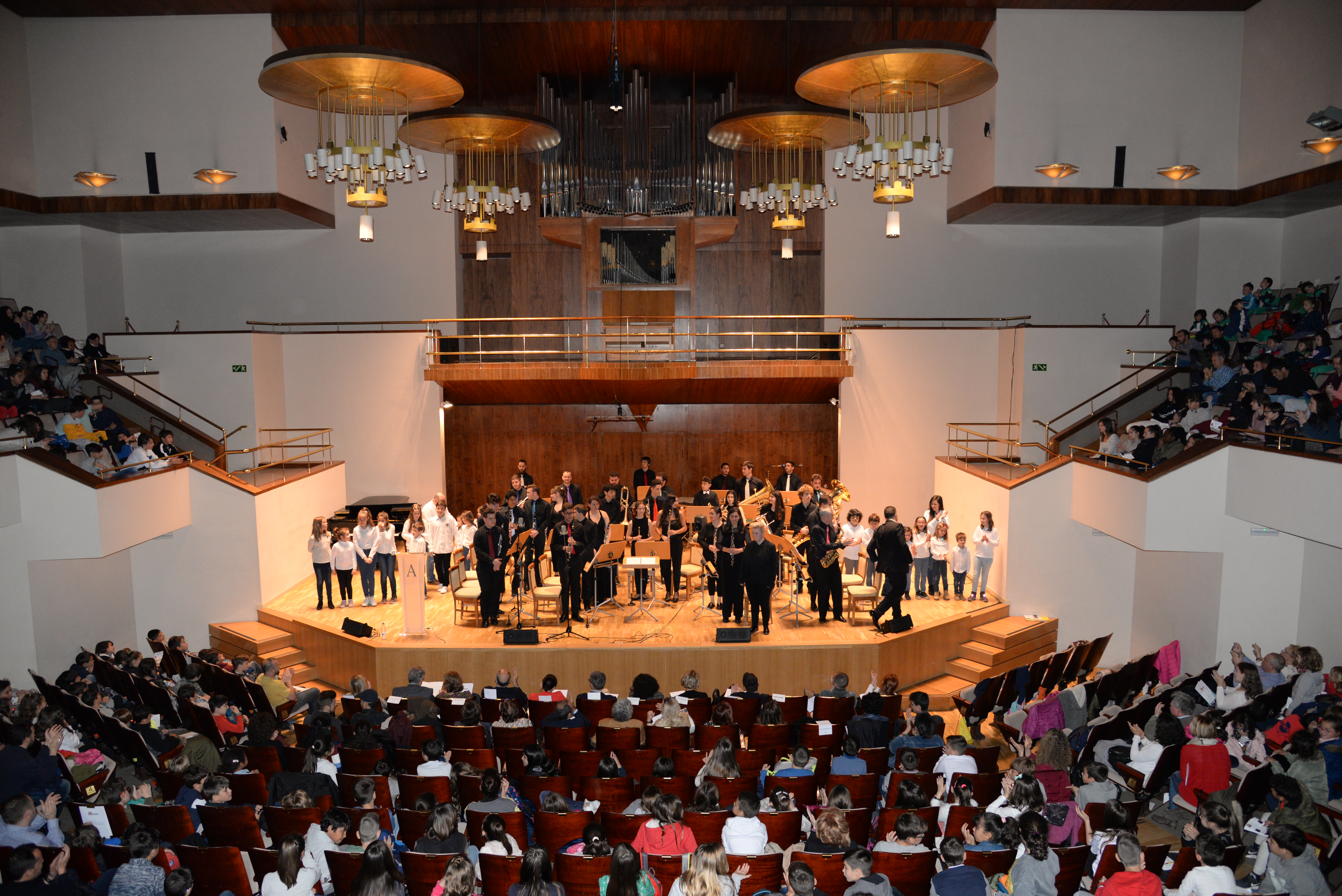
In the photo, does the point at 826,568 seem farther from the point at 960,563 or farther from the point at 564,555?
the point at 564,555

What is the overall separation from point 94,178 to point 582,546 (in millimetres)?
10860

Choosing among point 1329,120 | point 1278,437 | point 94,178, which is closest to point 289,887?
point 1278,437

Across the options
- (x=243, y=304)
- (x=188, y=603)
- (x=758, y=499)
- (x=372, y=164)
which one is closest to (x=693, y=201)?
(x=758, y=499)

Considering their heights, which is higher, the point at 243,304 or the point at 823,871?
the point at 243,304

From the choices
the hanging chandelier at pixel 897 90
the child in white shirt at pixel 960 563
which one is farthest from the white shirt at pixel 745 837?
the child in white shirt at pixel 960 563

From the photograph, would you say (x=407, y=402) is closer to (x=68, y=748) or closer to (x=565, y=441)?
(x=565, y=441)

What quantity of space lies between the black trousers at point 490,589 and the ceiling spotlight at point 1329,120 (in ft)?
41.0

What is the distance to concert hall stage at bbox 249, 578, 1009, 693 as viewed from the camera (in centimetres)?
1115

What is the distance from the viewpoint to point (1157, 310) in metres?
18.2

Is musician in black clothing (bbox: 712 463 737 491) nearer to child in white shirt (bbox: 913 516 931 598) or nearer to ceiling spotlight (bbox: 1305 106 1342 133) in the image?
child in white shirt (bbox: 913 516 931 598)

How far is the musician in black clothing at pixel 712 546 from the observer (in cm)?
1241

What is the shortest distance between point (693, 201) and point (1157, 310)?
9.40 metres

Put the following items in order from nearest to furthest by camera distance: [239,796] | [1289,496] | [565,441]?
[239,796] → [1289,496] → [565,441]

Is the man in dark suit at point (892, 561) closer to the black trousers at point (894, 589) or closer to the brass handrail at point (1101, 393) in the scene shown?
the black trousers at point (894, 589)
